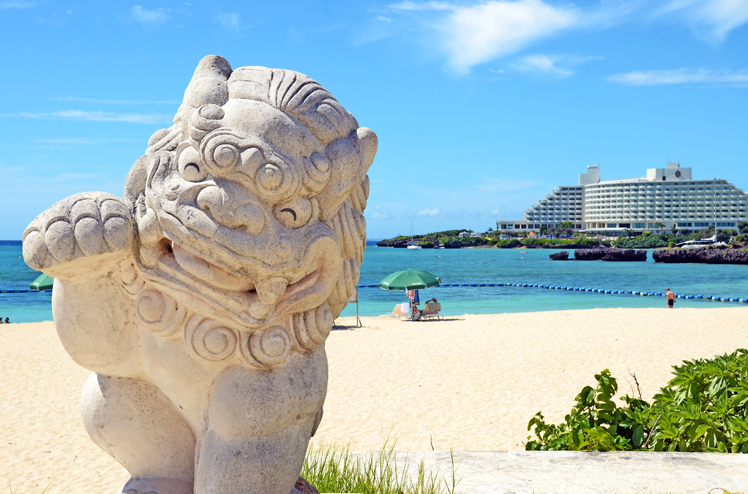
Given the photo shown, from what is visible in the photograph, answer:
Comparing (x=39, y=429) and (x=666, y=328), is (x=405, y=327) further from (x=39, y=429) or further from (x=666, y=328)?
(x=39, y=429)

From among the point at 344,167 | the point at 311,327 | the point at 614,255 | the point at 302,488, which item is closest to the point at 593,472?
the point at 302,488

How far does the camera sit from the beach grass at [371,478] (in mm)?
3467

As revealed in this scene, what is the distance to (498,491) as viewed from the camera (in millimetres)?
3480

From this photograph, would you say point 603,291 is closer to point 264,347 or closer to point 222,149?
point 264,347

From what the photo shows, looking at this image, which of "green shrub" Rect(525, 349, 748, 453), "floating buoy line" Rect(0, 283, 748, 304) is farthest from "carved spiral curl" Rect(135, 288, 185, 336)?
"floating buoy line" Rect(0, 283, 748, 304)

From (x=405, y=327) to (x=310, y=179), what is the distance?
1457 cm

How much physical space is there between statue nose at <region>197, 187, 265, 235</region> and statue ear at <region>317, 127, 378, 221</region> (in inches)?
11.2


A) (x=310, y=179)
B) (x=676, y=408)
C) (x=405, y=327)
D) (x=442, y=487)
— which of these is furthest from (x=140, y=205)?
(x=405, y=327)

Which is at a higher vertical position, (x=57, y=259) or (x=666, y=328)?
(x=57, y=259)

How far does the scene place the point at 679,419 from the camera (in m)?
4.17

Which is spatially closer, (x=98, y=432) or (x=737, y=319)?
(x=98, y=432)

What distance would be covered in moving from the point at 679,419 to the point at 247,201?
372 centimetres

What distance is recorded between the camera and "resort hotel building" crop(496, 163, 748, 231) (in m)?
110

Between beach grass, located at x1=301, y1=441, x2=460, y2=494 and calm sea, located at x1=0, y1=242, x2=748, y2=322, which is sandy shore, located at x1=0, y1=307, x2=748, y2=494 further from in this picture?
calm sea, located at x1=0, y1=242, x2=748, y2=322
